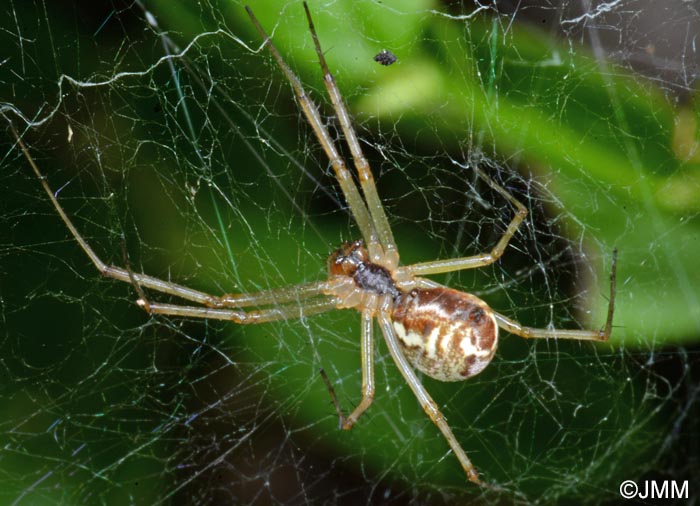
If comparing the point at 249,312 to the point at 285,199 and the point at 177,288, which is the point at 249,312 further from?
the point at 285,199

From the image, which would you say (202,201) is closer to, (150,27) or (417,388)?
(150,27)

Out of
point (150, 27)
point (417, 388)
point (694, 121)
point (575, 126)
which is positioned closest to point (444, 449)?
point (417, 388)

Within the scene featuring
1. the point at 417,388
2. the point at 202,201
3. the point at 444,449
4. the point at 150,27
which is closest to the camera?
the point at 150,27

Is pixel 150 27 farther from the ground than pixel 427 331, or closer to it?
farther from the ground

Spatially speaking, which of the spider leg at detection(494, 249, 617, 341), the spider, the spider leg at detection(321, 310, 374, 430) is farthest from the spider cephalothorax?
the spider leg at detection(494, 249, 617, 341)

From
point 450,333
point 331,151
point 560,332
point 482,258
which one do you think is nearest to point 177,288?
point 331,151
